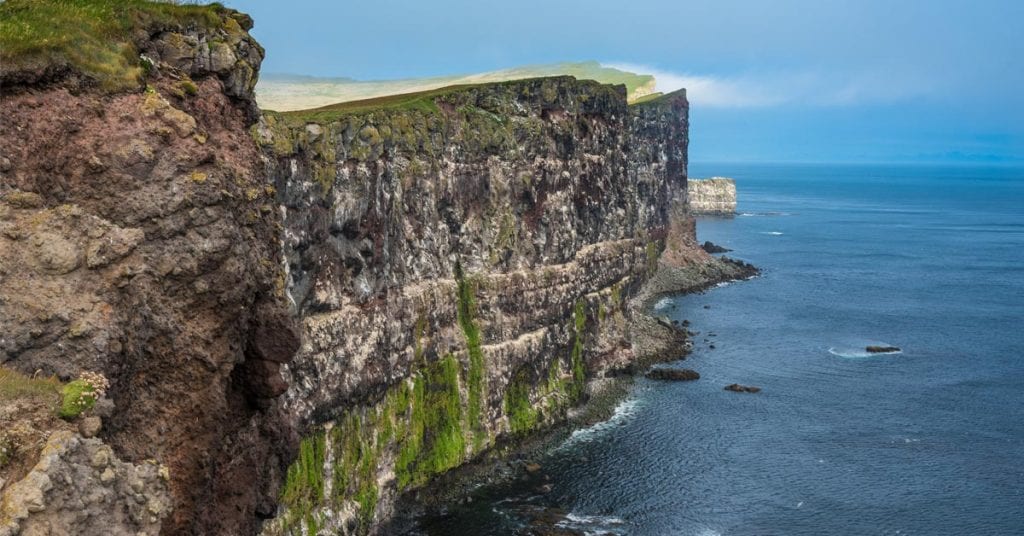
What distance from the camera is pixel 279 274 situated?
3359cm

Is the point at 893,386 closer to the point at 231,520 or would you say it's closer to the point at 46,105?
the point at 231,520

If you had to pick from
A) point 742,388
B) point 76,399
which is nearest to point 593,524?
point 742,388

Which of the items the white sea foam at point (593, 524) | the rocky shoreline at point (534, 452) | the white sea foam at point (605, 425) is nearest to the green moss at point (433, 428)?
the rocky shoreline at point (534, 452)

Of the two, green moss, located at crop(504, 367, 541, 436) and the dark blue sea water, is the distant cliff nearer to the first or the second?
green moss, located at crop(504, 367, 541, 436)

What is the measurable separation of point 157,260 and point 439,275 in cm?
4761

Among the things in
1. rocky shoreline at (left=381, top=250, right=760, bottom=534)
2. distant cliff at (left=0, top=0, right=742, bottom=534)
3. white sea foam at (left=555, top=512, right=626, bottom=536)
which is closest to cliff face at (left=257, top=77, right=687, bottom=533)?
distant cliff at (left=0, top=0, right=742, bottom=534)

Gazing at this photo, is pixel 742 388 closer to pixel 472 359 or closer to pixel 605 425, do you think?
pixel 605 425

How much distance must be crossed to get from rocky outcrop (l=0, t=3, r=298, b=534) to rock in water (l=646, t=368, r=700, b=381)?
7944 cm

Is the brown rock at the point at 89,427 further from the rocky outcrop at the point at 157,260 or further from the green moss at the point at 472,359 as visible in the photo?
the green moss at the point at 472,359

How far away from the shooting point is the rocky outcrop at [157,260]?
24000mm

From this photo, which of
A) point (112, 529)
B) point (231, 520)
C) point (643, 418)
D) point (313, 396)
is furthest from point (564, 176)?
point (112, 529)

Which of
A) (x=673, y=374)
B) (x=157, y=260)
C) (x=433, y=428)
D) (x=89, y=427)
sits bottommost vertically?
(x=673, y=374)

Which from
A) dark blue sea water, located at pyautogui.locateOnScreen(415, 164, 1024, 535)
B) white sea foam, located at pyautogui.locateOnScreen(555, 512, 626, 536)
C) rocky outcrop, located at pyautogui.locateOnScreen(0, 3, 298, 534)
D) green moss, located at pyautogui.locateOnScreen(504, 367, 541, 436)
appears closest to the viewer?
rocky outcrop, located at pyautogui.locateOnScreen(0, 3, 298, 534)

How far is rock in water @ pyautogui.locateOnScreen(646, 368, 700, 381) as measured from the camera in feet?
352
